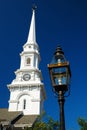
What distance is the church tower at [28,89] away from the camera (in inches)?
2162

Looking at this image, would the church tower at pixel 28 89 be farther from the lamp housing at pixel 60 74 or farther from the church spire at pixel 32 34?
the lamp housing at pixel 60 74

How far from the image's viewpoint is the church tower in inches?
2162

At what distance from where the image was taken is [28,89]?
56.6m

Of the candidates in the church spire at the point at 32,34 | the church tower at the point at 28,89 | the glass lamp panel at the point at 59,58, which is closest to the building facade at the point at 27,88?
the church tower at the point at 28,89

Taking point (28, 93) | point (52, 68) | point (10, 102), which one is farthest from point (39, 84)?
point (52, 68)

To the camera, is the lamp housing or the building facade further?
the building facade

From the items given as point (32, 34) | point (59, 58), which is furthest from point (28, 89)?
point (59, 58)

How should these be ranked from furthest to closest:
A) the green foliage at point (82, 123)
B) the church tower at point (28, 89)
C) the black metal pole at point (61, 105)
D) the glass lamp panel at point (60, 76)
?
1. the church tower at point (28, 89)
2. the green foliage at point (82, 123)
3. the glass lamp panel at point (60, 76)
4. the black metal pole at point (61, 105)

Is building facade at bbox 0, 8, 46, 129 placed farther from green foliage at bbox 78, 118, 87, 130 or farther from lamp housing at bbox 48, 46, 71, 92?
lamp housing at bbox 48, 46, 71, 92

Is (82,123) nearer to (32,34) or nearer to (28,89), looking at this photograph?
(28,89)

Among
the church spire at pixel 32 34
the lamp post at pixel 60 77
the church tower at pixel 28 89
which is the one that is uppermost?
the church spire at pixel 32 34

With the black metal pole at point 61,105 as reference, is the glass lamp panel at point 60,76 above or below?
above

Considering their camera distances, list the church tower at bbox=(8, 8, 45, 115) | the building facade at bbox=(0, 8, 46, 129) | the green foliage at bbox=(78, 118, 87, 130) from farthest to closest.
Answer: the church tower at bbox=(8, 8, 45, 115), the building facade at bbox=(0, 8, 46, 129), the green foliage at bbox=(78, 118, 87, 130)

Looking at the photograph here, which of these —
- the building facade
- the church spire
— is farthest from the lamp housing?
the church spire
